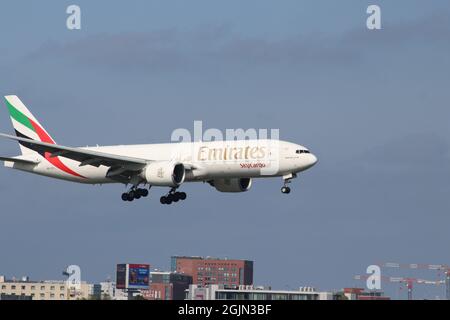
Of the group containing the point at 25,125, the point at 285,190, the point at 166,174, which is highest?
the point at 25,125

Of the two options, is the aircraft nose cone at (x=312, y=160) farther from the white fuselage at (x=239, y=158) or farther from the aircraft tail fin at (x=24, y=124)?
the aircraft tail fin at (x=24, y=124)

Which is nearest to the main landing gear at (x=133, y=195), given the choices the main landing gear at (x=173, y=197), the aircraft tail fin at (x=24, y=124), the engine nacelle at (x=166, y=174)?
the main landing gear at (x=173, y=197)

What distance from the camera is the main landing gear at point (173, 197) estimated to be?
84812 millimetres

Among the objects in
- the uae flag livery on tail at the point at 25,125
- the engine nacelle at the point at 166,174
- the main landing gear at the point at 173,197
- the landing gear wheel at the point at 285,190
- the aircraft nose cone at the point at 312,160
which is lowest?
the landing gear wheel at the point at 285,190

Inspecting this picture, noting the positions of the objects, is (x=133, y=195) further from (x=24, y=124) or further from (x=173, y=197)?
(x=24, y=124)

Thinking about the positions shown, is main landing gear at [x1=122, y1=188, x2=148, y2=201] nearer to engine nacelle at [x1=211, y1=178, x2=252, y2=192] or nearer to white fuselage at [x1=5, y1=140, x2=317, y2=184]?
white fuselage at [x1=5, y1=140, x2=317, y2=184]

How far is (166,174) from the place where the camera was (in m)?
80.2

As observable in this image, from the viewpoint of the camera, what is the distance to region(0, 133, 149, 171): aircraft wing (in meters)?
81.6

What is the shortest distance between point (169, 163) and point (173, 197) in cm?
472

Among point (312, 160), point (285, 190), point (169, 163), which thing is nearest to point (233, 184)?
point (169, 163)

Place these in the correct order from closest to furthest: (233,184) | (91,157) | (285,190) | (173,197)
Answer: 1. (285,190)
2. (91,157)
3. (173,197)
4. (233,184)

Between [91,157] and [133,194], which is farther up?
[91,157]

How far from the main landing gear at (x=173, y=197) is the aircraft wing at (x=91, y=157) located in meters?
3.32

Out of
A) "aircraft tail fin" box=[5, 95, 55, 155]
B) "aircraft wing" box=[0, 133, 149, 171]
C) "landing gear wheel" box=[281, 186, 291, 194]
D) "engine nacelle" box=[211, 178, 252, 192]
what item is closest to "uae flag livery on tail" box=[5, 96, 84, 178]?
"aircraft tail fin" box=[5, 95, 55, 155]
